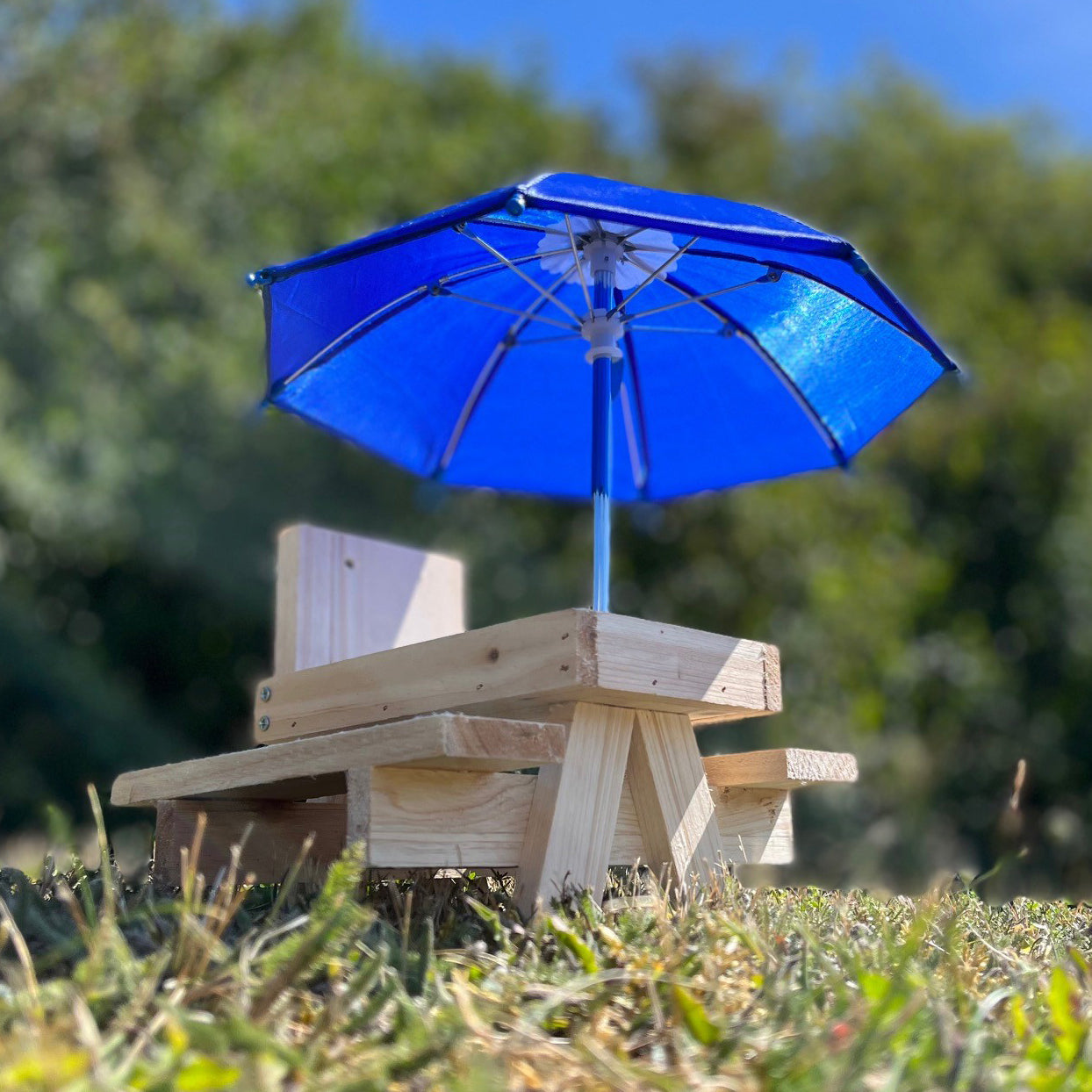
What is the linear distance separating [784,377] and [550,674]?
1.23 metres

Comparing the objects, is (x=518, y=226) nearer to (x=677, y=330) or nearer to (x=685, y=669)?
(x=677, y=330)

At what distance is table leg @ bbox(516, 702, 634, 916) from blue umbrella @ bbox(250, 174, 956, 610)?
399mm

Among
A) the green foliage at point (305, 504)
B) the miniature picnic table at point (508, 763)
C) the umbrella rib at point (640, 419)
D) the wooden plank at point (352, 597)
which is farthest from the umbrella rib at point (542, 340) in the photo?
the green foliage at point (305, 504)

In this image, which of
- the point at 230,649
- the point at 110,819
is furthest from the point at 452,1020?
the point at 230,649

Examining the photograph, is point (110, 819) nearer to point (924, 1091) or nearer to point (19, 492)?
point (19, 492)

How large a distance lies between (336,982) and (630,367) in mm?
1923

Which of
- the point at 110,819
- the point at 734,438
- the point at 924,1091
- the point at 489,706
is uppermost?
the point at 734,438

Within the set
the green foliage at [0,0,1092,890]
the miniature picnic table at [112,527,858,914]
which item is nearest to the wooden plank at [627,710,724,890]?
the miniature picnic table at [112,527,858,914]

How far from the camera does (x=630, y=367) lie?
309cm

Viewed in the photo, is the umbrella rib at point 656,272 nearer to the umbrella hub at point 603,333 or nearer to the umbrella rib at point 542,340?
the umbrella hub at point 603,333

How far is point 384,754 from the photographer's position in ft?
5.94

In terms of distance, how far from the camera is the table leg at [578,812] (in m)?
2.03

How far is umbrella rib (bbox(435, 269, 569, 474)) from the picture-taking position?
2.98 m

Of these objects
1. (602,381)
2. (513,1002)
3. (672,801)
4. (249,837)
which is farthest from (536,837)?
(602,381)
